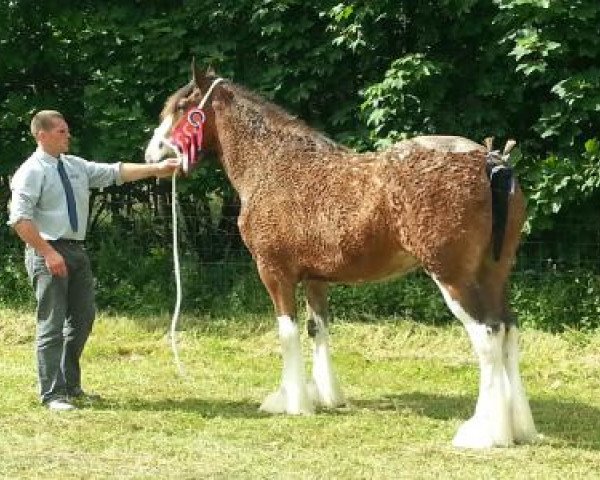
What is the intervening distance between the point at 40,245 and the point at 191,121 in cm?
137

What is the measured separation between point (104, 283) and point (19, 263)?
1.00m

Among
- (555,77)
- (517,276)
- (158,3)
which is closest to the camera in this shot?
(555,77)

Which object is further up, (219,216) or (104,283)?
(219,216)

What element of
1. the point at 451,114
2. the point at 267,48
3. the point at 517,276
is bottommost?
the point at 517,276

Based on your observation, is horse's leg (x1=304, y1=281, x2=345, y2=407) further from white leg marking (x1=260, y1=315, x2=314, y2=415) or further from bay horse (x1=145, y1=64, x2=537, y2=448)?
white leg marking (x1=260, y1=315, x2=314, y2=415)

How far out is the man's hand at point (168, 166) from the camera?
7.23m

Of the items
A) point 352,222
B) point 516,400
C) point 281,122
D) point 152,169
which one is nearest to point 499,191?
point 352,222

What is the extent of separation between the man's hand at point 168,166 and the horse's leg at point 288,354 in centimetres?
99

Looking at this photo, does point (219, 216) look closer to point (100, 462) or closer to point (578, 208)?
point (578, 208)

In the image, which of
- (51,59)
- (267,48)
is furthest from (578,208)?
(51,59)

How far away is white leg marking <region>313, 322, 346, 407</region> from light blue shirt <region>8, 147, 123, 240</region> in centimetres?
178

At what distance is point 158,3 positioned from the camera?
11.0 metres

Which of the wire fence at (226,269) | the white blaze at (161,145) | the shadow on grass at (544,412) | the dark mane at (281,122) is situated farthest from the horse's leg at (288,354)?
the wire fence at (226,269)

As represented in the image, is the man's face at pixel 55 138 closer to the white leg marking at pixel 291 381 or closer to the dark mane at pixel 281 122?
the dark mane at pixel 281 122
